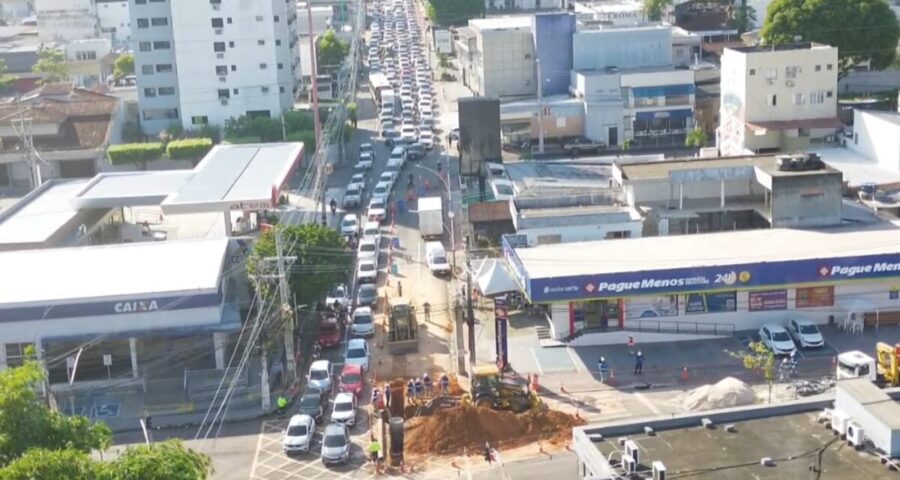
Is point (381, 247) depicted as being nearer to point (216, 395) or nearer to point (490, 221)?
point (490, 221)

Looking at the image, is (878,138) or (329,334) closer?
(329,334)

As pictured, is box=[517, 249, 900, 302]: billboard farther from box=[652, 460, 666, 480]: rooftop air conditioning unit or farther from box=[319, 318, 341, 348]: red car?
box=[652, 460, 666, 480]: rooftop air conditioning unit

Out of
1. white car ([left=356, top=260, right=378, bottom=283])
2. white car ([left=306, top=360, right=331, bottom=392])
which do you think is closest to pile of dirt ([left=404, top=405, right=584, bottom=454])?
white car ([left=306, top=360, right=331, bottom=392])

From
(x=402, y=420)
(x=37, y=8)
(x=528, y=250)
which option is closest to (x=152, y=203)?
(x=528, y=250)

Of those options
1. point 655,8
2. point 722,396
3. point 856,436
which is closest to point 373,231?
point 722,396

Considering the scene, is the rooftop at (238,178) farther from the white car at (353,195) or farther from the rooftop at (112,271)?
the rooftop at (112,271)

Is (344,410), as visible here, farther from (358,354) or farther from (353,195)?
(353,195)

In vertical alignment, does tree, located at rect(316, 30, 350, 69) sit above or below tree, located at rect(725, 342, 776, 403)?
above
